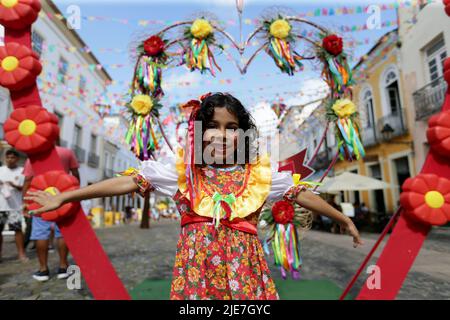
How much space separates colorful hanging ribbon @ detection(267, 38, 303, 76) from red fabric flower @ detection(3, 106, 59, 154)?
68.2 inches

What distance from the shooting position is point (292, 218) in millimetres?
2316

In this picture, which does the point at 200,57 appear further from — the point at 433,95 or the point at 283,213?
the point at 433,95

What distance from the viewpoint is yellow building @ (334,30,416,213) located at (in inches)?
401

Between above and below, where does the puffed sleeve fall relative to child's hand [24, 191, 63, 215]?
above

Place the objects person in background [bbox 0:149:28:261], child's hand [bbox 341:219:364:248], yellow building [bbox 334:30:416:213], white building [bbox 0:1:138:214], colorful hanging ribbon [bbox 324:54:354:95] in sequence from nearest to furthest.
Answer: child's hand [bbox 341:219:364:248]
colorful hanging ribbon [bbox 324:54:354:95]
person in background [bbox 0:149:28:261]
yellow building [bbox 334:30:416:213]
white building [bbox 0:1:138:214]

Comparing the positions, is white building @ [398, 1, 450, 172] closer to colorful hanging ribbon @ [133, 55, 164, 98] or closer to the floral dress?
the floral dress

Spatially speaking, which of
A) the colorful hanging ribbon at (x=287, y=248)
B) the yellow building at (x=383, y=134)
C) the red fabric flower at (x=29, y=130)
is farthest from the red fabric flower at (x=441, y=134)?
the yellow building at (x=383, y=134)

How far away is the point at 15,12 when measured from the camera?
1.26 m

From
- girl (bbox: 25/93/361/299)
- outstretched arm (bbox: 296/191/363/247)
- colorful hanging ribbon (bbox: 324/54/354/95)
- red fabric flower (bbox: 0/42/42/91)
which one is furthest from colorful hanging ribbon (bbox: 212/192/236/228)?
colorful hanging ribbon (bbox: 324/54/354/95)

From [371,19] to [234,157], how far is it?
1.46 metres

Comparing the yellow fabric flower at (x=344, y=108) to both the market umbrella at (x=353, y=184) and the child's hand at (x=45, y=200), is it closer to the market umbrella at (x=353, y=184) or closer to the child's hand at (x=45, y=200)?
the child's hand at (x=45, y=200)

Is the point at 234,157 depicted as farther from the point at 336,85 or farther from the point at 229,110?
the point at 336,85
